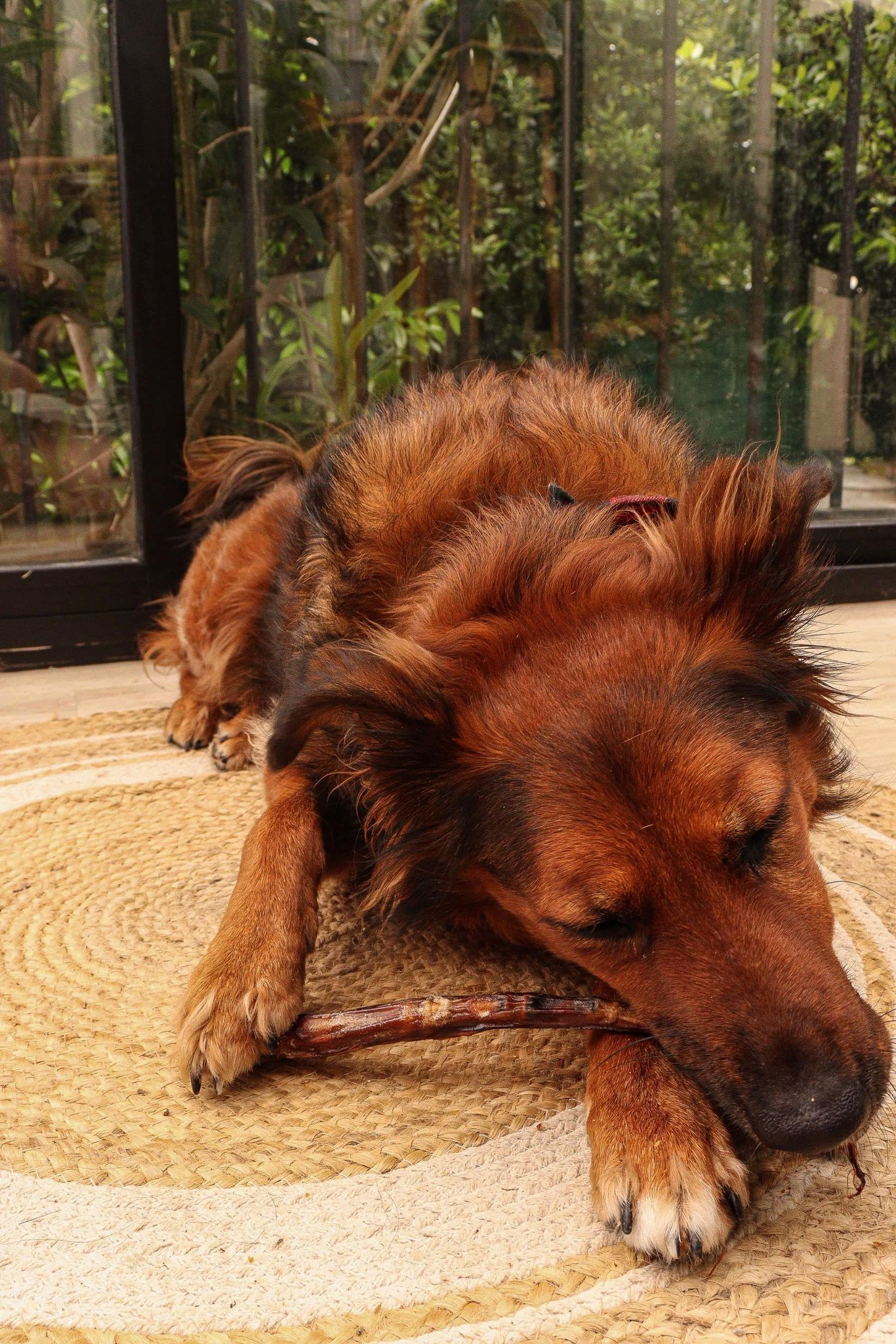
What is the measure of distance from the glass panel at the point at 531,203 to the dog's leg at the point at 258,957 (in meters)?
2.67

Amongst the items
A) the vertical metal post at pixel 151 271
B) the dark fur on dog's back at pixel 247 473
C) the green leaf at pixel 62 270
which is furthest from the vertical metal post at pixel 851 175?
the green leaf at pixel 62 270

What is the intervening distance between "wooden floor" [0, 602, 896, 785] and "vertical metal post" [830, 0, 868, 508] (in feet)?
2.57

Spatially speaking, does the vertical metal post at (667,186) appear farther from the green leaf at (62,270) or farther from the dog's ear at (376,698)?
the dog's ear at (376,698)

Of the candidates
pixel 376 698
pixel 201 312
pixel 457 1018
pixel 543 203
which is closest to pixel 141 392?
pixel 201 312

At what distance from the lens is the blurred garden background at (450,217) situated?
3.92m

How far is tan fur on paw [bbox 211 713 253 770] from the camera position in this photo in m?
3.06

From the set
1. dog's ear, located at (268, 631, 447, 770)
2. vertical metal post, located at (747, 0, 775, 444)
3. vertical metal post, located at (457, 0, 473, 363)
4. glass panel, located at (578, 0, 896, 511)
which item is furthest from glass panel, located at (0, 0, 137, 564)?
dog's ear, located at (268, 631, 447, 770)

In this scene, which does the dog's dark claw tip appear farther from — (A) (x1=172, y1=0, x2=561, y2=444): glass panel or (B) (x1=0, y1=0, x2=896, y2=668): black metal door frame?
(A) (x1=172, y1=0, x2=561, y2=444): glass panel

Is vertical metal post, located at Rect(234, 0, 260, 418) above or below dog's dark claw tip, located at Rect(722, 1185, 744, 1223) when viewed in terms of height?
above

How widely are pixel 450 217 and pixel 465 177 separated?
0.15 metres

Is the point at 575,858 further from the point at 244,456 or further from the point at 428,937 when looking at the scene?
the point at 244,456

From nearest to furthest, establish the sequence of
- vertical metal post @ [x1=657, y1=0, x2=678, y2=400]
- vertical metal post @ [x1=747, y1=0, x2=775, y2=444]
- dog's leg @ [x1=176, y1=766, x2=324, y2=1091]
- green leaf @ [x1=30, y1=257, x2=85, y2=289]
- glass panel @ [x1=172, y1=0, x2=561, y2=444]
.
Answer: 1. dog's leg @ [x1=176, y1=766, x2=324, y2=1091]
2. green leaf @ [x1=30, y1=257, x2=85, y2=289]
3. glass panel @ [x1=172, y1=0, x2=561, y2=444]
4. vertical metal post @ [x1=657, y1=0, x2=678, y2=400]
5. vertical metal post @ [x1=747, y1=0, x2=775, y2=444]

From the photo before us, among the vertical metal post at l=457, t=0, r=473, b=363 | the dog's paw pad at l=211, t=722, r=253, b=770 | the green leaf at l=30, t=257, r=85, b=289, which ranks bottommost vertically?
the dog's paw pad at l=211, t=722, r=253, b=770

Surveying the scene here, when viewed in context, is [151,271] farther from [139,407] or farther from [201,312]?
[139,407]
